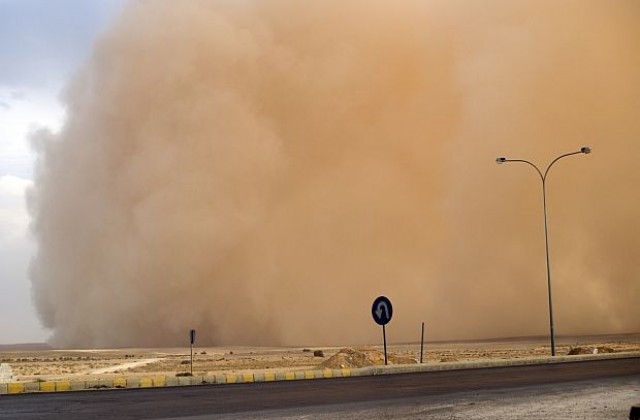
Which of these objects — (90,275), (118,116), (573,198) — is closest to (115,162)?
(118,116)

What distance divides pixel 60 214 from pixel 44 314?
34.2 ft

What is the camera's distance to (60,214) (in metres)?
64.8

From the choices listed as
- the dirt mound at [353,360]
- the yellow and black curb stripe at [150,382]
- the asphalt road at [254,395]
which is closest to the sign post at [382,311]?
the yellow and black curb stripe at [150,382]

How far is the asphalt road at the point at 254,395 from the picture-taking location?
36.3ft

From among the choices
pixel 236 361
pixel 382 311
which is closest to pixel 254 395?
pixel 382 311

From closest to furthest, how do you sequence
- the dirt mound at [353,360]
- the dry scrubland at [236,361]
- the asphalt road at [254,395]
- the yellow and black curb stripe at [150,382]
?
the asphalt road at [254,395], the yellow and black curb stripe at [150,382], the dirt mound at [353,360], the dry scrubland at [236,361]

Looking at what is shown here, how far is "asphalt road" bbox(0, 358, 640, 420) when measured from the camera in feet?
36.3

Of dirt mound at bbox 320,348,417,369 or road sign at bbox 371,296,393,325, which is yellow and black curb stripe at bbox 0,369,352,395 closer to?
road sign at bbox 371,296,393,325

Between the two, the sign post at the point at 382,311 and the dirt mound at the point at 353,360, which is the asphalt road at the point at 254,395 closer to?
the sign post at the point at 382,311

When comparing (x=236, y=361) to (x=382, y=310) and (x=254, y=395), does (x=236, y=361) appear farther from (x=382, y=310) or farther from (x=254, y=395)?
(x=254, y=395)

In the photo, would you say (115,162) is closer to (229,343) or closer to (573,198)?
(229,343)

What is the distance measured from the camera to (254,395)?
543 inches

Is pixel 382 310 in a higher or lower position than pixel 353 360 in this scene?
higher

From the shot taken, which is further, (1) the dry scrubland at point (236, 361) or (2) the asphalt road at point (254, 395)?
(1) the dry scrubland at point (236, 361)
